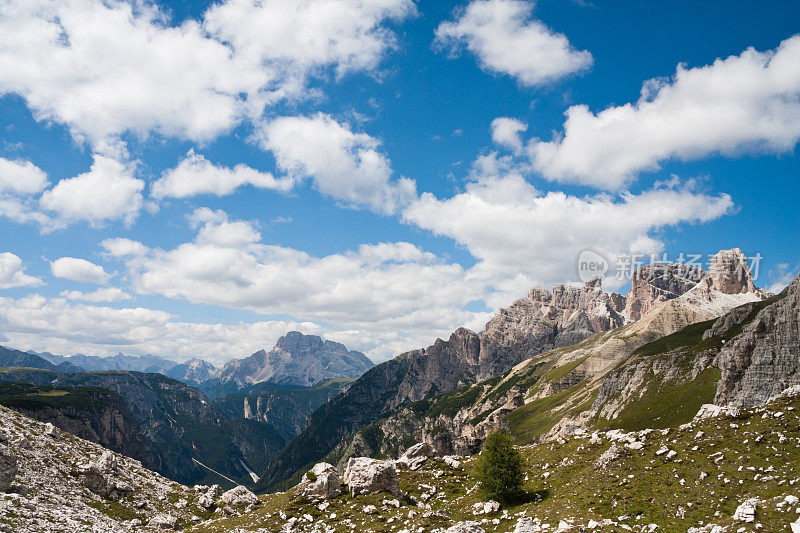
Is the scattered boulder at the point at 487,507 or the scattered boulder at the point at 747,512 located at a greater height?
the scattered boulder at the point at 747,512

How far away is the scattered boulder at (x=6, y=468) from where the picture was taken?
137 feet

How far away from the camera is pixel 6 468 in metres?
43.2

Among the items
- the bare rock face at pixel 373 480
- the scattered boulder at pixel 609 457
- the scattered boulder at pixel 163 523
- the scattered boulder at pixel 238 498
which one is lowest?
the scattered boulder at pixel 238 498

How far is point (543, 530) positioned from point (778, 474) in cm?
1870

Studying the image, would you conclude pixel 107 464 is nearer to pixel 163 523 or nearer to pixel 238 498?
pixel 163 523

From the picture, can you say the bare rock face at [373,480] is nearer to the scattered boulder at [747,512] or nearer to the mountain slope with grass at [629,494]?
the mountain slope with grass at [629,494]

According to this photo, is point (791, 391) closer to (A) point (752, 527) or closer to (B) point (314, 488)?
(A) point (752, 527)

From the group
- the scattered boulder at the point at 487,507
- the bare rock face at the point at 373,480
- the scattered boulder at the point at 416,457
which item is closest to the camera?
the scattered boulder at the point at 487,507

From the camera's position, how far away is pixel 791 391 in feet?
146

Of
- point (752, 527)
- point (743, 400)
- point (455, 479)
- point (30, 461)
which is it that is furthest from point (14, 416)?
point (743, 400)

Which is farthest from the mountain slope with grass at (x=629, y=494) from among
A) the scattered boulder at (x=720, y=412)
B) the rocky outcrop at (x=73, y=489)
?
the rocky outcrop at (x=73, y=489)

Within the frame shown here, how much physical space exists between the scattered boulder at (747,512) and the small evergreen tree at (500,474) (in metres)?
19.1

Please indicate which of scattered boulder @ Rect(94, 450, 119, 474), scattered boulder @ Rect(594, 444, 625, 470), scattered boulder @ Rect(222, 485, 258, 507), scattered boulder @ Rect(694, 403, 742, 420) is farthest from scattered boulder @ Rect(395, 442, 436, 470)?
scattered boulder @ Rect(94, 450, 119, 474)

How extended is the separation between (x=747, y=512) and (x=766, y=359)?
92.3 meters
